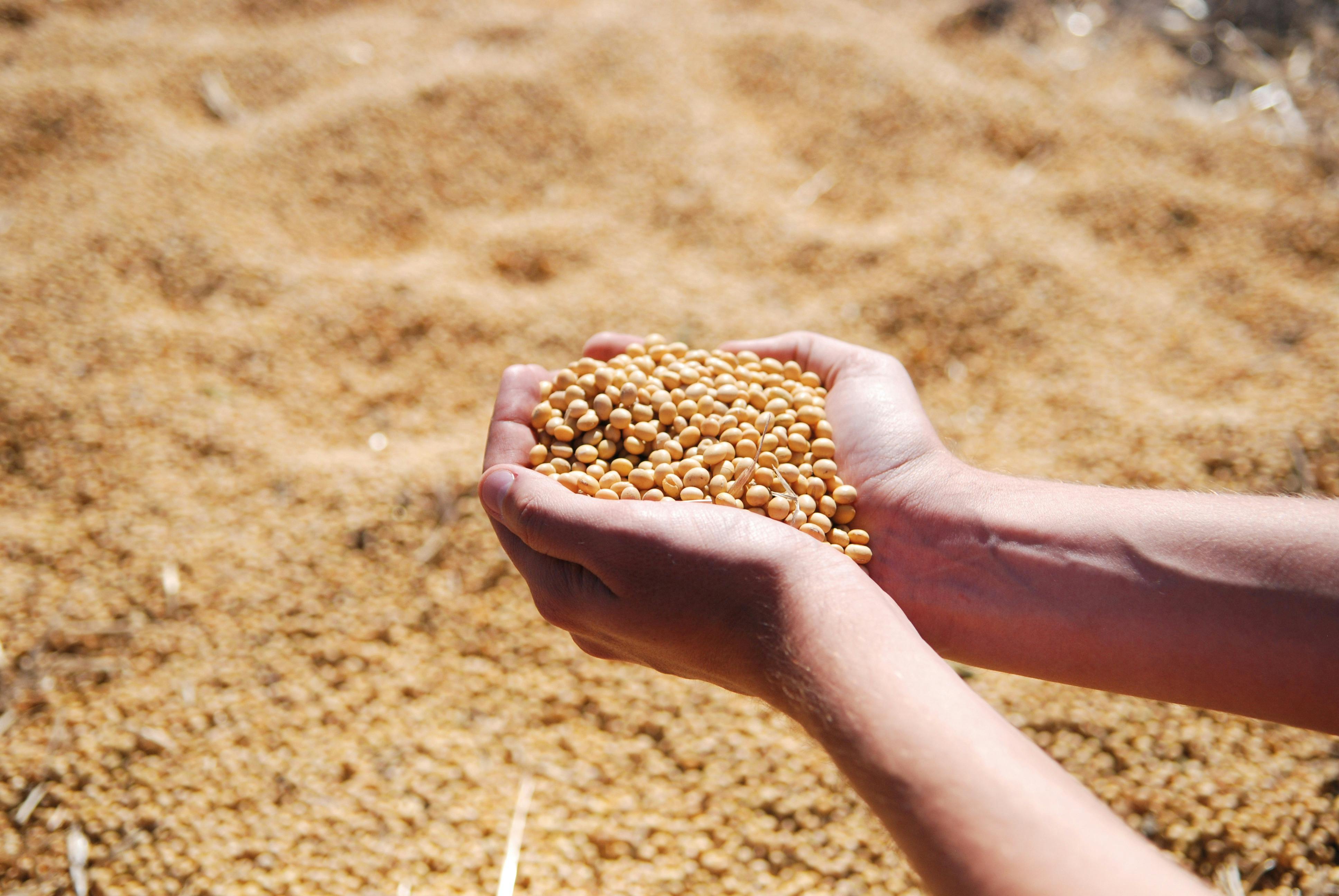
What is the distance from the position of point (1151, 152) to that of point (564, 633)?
2.91 m

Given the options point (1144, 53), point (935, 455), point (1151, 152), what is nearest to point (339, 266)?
point (935, 455)

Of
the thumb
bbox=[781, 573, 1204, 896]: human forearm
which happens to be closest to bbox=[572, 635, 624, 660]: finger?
the thumb

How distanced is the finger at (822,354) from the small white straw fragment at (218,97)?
246cm

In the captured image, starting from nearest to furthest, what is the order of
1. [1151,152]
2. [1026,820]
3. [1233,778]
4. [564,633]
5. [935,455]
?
[1026,820], [935,455], [1233,778], [564,633], [1151,152]

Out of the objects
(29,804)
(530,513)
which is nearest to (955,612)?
(530,513)

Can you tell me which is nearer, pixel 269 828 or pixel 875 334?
pixel 269 828

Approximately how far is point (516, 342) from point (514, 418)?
3.09 feet

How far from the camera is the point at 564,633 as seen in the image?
202cm

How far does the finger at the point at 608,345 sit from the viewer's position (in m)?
1.94

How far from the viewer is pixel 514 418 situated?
1.71 metres

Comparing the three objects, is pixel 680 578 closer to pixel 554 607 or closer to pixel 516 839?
pixel 554 607

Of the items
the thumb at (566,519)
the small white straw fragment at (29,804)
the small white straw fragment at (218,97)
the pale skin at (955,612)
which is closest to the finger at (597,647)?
the pale skin at (955,612)

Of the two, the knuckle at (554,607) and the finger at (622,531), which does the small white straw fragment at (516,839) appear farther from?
the finger at (622,531)

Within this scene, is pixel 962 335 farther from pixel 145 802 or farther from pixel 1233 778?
pixel 145 802
